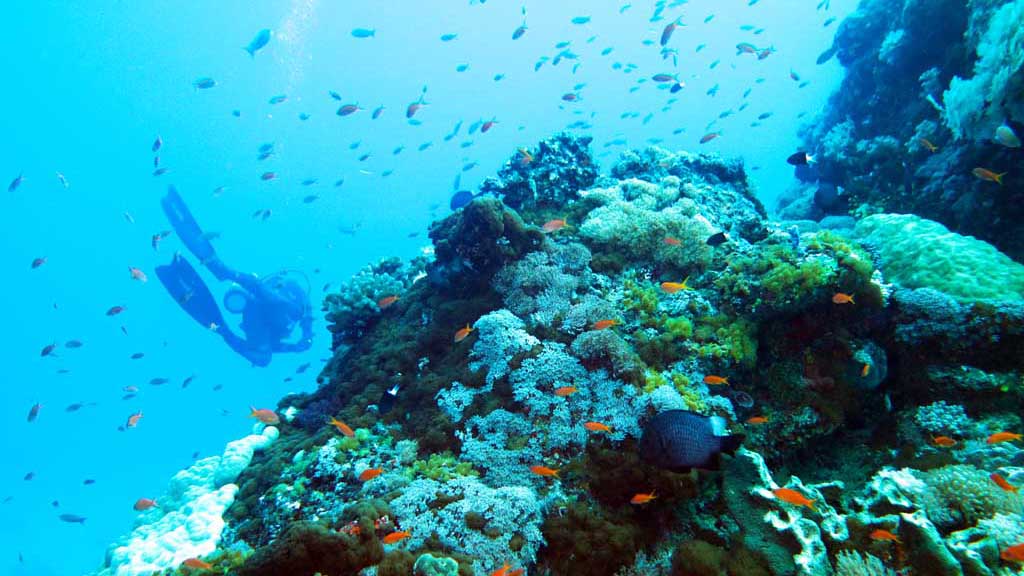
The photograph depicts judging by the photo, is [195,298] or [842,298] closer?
[842,298]

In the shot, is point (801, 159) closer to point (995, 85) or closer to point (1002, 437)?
point (995, 85)

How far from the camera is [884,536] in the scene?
2943mm

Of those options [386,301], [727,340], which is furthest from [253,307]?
[727,340]

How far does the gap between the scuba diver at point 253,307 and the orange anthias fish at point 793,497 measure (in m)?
13.1

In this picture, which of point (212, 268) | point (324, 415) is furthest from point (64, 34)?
point (324, 415)

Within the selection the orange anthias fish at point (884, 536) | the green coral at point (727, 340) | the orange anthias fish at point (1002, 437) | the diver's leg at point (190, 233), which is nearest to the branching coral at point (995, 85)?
the orange anthias fish at point (1002, 437)

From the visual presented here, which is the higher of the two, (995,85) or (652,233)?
(995,85)

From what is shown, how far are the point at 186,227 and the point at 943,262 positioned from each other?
19.3 m

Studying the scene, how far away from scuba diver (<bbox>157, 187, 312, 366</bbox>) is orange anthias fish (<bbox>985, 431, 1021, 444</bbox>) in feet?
46.3

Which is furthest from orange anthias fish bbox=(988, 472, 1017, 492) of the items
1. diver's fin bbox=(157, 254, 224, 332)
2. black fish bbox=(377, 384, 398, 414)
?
diver's fin bbox=(157, 254, 224, 332)

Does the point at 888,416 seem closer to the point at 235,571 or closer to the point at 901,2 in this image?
the point at 235,571

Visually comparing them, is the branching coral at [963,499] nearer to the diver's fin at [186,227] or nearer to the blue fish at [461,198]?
the blue fish at [461,198]

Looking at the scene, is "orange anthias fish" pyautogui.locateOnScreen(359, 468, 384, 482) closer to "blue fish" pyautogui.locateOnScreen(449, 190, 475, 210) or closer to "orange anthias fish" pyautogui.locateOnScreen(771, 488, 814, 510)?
"orange anthias fish" pyautogui.locateOnScreen(771, 488, 814, 510)

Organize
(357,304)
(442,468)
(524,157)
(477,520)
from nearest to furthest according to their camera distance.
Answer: (477,520) < (442,468) < (357,304) < (524,157)
